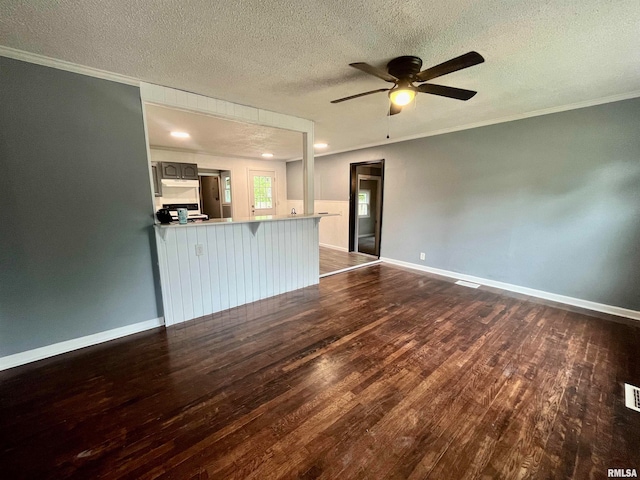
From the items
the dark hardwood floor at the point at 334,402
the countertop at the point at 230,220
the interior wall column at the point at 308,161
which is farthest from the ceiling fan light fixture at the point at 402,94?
the dark hardwood floor at the point at 334,402

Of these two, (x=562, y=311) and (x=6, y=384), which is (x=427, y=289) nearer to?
(x=562, y=311)

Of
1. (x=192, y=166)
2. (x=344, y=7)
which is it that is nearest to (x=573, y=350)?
(x=344, y=7)

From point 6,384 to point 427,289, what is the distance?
448 cm

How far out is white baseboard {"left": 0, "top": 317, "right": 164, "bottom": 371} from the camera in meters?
2.18

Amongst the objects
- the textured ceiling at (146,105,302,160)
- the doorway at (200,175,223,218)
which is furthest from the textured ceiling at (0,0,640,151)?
the doorway at (200,175,223,218)

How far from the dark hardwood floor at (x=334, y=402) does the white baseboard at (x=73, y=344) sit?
107mm

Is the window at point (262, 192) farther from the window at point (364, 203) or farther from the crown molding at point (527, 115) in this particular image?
the crown molding at point (527, 115)

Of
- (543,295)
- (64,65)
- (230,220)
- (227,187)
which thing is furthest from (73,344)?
(543,295)

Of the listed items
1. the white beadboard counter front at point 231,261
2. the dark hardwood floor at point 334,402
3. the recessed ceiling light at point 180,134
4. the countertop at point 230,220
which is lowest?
the dark hardwood floor at point 334,402

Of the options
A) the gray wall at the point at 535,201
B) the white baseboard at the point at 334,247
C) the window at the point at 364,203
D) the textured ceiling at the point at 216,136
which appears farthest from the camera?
the window at the point at 364,203

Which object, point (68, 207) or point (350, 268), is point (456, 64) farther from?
point (350, 268)

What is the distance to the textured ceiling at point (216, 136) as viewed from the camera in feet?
11.4

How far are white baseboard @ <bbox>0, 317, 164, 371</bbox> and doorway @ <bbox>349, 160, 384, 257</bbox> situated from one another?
437cm

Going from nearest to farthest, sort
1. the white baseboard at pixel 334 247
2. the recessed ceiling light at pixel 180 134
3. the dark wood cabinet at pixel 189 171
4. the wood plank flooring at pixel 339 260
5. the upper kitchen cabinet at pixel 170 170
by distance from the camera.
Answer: the recessed ceiling light at pixel 180 134
the wood plank flooring at pixel 339 260
the upper kitchen cabinet at pixel 170 170
the dark wood cabinet at pixel 189 171
the white baseboard at pixel 334 247
